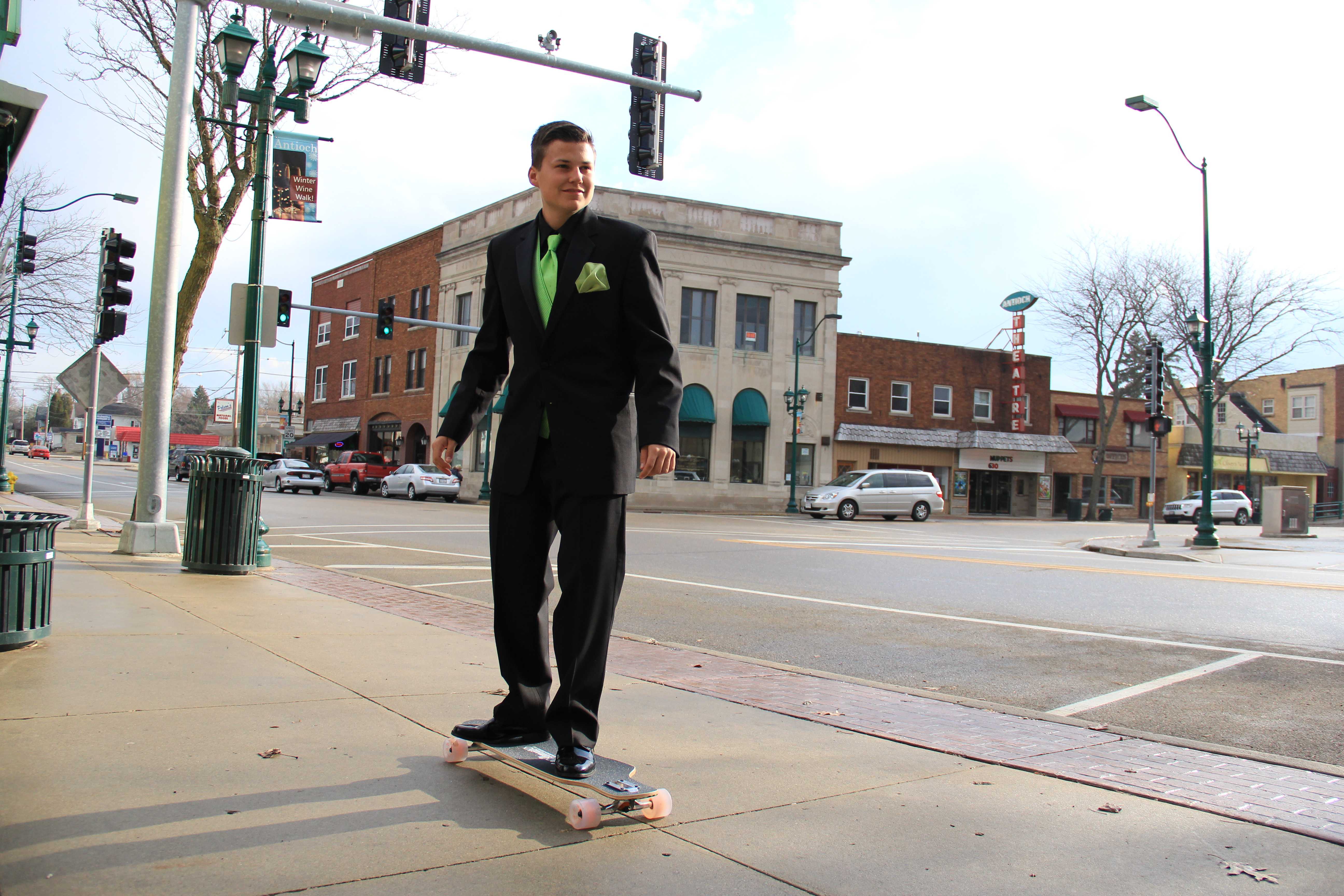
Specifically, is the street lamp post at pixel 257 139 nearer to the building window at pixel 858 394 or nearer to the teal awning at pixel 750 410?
the teal awning at pixel 750 410

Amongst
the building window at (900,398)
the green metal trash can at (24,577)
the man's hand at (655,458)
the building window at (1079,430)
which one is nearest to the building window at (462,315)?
the building window at (900,398)

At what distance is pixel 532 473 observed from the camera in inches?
124

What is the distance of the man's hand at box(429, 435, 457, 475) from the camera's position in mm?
3377

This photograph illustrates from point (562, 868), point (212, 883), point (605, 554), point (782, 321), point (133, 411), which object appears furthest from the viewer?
point (133, 411)

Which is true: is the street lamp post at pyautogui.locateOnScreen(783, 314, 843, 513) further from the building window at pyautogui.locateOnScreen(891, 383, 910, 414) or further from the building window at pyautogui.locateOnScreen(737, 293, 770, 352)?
the building window at pyautogui.locateOnScreen(891, 383, 910, 414)

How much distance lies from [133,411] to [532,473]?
15299cm

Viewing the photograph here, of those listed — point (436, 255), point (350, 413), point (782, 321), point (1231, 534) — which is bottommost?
point (1231, 534)

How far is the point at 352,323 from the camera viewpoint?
2120 inches

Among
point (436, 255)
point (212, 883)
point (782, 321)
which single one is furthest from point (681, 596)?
point (436, 255)

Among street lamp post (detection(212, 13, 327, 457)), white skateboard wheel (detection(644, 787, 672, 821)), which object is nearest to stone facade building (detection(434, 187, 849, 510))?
street lamp post (detection(212, 13, 327, 457))

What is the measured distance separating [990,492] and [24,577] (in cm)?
4479

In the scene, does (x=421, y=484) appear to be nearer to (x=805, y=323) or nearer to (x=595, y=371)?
(x=805, y=323)

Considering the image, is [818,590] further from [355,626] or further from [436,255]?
[436,255]

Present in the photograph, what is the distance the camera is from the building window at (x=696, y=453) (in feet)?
128
